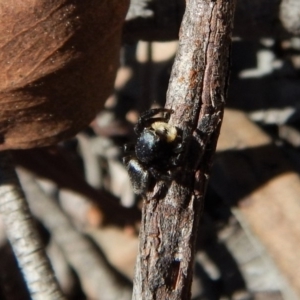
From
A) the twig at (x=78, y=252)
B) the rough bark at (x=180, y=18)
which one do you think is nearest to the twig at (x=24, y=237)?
the twig at (x=78, y=252)

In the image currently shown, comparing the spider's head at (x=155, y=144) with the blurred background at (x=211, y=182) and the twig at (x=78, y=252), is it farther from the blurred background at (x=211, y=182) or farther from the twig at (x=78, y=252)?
the twig at (x=78, y=252)

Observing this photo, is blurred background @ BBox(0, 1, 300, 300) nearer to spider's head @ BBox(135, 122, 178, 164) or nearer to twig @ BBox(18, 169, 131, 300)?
twig @ BBox(18, 169, 131, 300)

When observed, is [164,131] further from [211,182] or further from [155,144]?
[211,182]

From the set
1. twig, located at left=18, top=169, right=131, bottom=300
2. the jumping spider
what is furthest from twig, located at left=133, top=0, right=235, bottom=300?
twig, located at left=18, top=169, right=131, bottom=300

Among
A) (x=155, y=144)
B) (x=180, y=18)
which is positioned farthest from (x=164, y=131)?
(x=180, y=18)

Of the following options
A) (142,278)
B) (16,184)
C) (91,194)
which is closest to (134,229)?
(91,194)

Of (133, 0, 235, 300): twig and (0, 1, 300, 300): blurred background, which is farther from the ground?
(133, 0, 235, 300): twig
